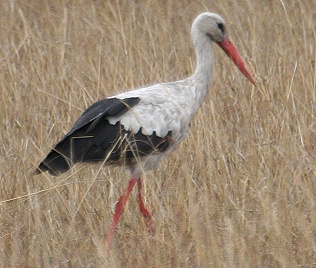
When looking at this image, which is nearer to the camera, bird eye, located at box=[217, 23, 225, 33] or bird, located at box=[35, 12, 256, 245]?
bird, located at box=[35, 12, 256, 245]

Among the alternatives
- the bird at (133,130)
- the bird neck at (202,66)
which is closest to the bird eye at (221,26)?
the bird neck at (202,66)

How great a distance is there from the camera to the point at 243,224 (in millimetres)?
4441

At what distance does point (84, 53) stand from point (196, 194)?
244 cm

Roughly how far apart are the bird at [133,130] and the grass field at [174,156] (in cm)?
11

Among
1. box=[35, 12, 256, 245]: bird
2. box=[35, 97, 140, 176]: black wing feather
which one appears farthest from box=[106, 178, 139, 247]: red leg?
box=[35, 97, 140, 176]: black wing feather

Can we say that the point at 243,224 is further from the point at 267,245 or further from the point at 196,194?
the point at 196,194

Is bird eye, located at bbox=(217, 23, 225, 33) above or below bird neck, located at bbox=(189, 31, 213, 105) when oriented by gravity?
above

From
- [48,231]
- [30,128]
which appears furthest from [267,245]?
[30,128]

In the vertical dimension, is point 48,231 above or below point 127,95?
below

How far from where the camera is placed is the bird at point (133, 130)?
505 centimetres

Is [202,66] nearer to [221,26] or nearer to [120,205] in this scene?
[221,26]

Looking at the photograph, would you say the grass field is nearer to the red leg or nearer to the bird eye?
the red leg

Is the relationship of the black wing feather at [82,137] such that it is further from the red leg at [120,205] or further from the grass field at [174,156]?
the red leg at [120,205]

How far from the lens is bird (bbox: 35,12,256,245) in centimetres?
505
